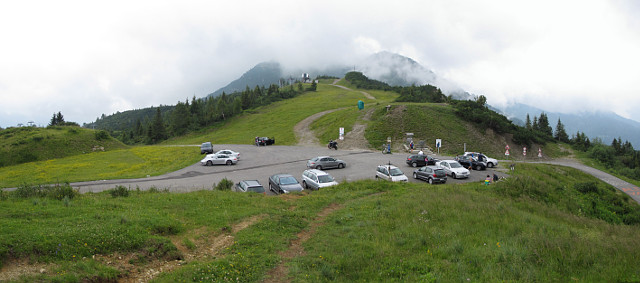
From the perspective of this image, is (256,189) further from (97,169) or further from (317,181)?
(97,169)

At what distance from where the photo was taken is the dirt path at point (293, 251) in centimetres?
769

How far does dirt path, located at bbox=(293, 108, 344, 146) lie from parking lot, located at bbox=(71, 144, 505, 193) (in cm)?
1077

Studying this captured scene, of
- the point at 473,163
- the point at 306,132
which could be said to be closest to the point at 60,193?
the point at 473,163

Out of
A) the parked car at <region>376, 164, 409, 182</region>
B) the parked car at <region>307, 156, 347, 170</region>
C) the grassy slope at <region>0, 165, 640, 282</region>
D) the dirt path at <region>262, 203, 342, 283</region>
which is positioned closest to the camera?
the grassy slope at <region>0, 165, 640, 282</region>

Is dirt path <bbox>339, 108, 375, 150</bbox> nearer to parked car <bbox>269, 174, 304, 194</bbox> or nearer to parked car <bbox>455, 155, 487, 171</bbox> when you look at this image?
parked car <bbox>455, 155, 487, 171</bbox>

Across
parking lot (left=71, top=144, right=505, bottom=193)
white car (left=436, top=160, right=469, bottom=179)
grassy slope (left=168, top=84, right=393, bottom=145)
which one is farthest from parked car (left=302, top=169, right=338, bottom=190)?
grassy slope (left=168, top=84, right=393, bottom=145)

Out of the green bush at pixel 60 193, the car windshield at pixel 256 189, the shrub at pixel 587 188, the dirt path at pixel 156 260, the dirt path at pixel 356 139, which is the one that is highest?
the dirt path at pixel 356 139

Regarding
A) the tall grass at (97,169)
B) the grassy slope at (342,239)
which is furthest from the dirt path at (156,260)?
the tall grass at (97,169)

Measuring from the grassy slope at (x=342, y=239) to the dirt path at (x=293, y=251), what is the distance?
0.61ft

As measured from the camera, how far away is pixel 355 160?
3734 centimetres

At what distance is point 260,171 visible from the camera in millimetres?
31156

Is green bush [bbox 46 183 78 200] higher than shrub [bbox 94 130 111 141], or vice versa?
shrub [bbox 94 130 111 141]

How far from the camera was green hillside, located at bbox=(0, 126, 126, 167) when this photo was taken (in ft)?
A: 152

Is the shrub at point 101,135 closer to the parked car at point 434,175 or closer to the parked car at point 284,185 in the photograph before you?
the parked car at point 284,185
